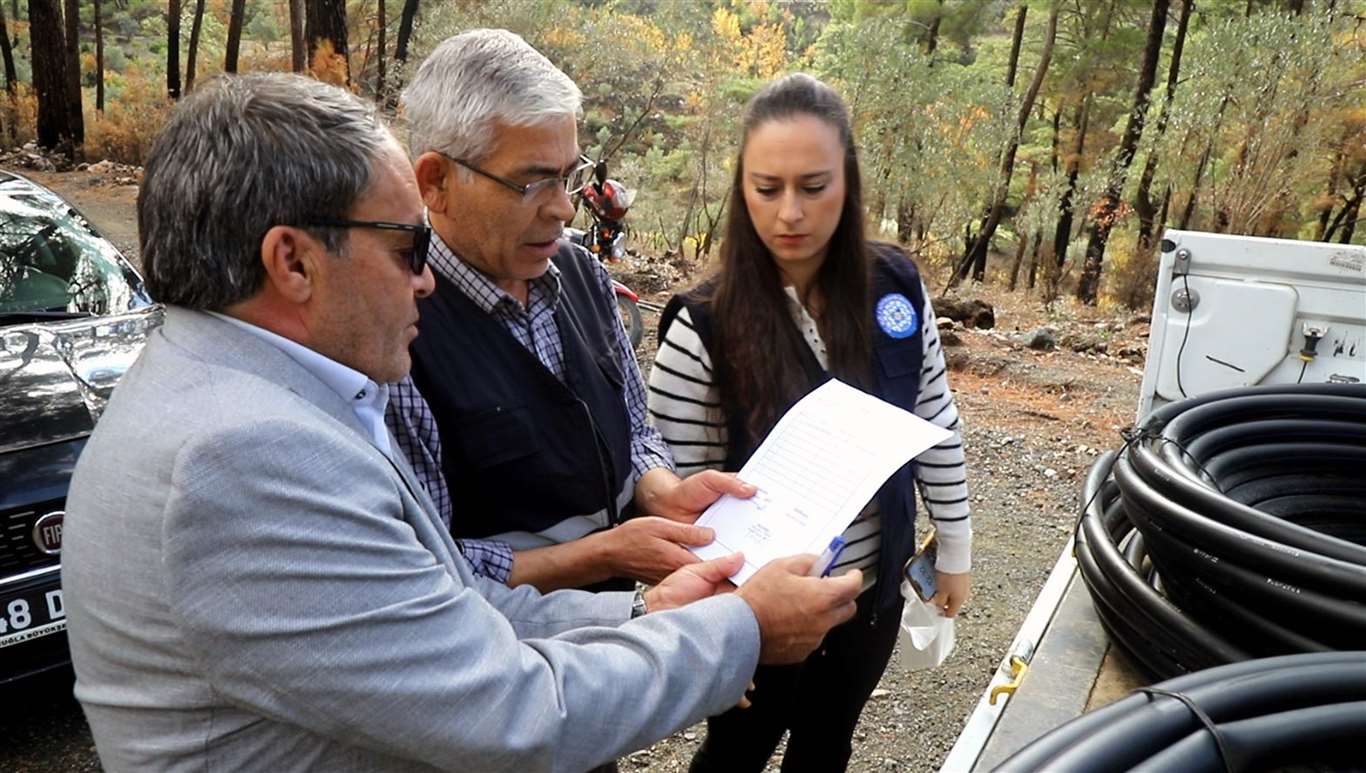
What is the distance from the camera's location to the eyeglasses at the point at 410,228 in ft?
3.73

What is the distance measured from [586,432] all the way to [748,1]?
39.5 m

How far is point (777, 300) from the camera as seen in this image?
213 cm

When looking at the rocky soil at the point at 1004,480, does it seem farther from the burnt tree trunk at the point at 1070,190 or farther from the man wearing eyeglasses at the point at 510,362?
the burnt tree trunk at the point at 1070,190

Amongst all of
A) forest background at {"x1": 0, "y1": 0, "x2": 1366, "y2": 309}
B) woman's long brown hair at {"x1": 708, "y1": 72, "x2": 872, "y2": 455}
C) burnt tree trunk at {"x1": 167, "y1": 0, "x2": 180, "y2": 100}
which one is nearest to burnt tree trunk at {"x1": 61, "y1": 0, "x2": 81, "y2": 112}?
forest background at {"x1": 0, "y1": 0, "x2": 1366, "y2": 309}

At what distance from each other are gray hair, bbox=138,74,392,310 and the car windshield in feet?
10.1

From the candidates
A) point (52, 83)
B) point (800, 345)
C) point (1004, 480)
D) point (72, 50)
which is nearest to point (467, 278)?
point (800, 345)

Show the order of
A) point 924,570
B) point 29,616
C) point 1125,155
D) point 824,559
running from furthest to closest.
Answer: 1. point 1125,155
2. point 29,616
3. point 924,570
4. point 824,559

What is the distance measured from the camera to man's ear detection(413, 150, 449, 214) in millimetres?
1668

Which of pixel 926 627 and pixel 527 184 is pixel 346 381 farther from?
pixel 926 627

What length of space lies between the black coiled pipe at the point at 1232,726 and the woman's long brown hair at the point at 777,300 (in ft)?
3.26

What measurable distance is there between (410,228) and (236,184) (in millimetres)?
203

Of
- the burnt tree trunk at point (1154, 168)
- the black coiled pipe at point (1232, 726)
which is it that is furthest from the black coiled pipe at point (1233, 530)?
the burnt tree trunk at point (1154, 168)

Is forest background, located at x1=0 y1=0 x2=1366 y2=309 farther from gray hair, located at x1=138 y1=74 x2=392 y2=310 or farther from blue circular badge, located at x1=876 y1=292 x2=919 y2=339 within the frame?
gray hair, located at x1=138 y1=74 x2=392 y2=310

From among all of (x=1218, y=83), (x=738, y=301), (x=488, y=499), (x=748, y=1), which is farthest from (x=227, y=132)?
(x=748, y=1)
